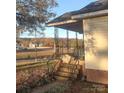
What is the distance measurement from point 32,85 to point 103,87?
0.51 m

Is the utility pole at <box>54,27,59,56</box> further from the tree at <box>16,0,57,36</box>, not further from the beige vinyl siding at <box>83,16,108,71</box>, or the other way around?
the beige vinyl siding at <box>83,16,108,71</box>

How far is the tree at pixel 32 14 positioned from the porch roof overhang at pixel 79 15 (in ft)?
0.21

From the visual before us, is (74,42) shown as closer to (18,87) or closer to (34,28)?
(34,28)

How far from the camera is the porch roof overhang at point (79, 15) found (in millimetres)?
1774

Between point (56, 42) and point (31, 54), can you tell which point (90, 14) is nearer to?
point (56, 42)

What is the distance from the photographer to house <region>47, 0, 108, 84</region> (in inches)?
69.9

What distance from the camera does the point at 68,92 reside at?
1.78 metres

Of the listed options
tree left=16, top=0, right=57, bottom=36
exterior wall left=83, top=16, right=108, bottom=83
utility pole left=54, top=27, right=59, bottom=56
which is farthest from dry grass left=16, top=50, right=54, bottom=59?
exterior wall left=83, top=16, right=108, bottom=83

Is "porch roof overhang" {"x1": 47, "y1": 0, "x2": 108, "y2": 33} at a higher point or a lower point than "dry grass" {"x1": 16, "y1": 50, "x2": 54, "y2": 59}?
higher

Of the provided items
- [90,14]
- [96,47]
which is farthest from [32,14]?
[96,47]

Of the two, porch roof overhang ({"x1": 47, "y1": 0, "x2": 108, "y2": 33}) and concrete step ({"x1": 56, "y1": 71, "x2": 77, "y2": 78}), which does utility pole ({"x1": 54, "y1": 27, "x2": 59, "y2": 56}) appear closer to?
porch roof overhang ({"x1": 47, "y1": 0, "x2": 108, "y2": 33})

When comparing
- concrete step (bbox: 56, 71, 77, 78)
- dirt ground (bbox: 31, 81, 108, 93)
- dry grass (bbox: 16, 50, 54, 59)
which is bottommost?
dirt ground (bbox: 31, 81, 108, 93)

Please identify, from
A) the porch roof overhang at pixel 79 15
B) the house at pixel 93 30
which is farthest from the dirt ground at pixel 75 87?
the porch roof overhang at pixel 79 15
